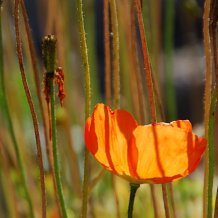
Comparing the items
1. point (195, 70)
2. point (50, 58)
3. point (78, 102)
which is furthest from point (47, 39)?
point (195, 70)

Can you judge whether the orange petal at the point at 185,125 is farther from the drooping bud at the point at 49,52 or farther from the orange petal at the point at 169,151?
the drooping bud at the point at 49,52

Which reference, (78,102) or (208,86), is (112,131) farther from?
(78,102)

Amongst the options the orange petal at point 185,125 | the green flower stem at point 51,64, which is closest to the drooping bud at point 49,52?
the green flower stem at point 51,64

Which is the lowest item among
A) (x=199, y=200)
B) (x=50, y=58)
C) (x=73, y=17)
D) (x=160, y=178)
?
(x=199, y=200)

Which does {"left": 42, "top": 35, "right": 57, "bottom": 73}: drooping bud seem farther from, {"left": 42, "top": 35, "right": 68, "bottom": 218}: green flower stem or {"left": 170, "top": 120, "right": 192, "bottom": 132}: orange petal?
{"left": 170, "top": 120, "right": 192, "bottom": 132}: orange petal

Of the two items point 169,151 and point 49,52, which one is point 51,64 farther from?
point 169,151

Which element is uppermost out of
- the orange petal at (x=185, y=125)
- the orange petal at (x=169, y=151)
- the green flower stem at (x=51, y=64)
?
the green flower stem at (x=51, y=64)

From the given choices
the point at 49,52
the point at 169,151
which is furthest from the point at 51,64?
the point at 169,151

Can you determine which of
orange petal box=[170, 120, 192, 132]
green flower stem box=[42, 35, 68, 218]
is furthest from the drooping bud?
orange petal box=[170, 120, 192, 132]
